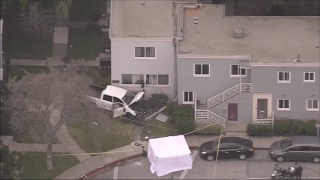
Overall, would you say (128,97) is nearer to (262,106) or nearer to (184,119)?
(184,119)

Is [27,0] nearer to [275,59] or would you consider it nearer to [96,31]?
[96,31]

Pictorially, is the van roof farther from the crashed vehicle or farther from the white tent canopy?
the white tent canopy

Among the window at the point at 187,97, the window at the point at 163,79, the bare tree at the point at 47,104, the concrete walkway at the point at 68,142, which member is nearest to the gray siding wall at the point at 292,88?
the window at the point at 187,97

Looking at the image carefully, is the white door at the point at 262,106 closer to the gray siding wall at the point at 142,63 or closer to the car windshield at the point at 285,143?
the car windshield at the point at 285,143

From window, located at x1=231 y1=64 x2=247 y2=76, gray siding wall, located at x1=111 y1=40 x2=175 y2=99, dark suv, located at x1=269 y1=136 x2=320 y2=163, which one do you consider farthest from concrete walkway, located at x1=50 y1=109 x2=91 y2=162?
dark suv, located at x1=269 y1=136 x2=320 y2=163

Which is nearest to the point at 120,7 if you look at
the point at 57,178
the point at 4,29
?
the point at 4,29

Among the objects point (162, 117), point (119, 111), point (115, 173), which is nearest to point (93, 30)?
point (119, 111)
